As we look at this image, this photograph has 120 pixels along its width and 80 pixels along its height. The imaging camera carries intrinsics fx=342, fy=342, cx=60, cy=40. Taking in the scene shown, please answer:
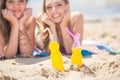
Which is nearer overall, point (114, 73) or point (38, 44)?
point (114, 73)

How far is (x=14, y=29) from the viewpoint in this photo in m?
4.31

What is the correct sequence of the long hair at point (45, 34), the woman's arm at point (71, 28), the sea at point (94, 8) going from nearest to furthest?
the woman's arm at point (71, 28)
the long hair at point (45, 34)
the sea at point (94, 8)

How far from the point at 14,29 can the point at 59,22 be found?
0.62 metres

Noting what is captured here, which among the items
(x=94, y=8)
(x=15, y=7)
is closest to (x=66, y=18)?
(x=15, y=7)

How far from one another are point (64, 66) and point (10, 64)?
63 centimetres

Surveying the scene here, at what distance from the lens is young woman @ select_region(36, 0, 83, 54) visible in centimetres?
446

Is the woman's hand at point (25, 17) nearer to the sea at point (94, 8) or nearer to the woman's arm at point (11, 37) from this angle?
the woman's arm at point (11, 37)

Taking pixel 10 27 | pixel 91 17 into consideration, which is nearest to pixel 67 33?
pixel 10 27

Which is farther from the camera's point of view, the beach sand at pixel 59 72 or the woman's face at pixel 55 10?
the woman's face at pixel 55 10

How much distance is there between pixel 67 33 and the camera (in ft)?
14.8

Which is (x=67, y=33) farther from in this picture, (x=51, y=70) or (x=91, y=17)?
(x=91, y=17)

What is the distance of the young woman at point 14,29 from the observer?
4.32 meters

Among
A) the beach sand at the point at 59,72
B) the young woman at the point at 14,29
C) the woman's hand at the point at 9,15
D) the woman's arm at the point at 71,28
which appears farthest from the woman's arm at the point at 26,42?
the beach sand at the point at 59,72

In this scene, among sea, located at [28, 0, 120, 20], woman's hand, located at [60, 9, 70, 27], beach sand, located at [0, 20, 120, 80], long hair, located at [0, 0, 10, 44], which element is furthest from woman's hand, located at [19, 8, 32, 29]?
sea, located at [28, 0, 120, 20]
